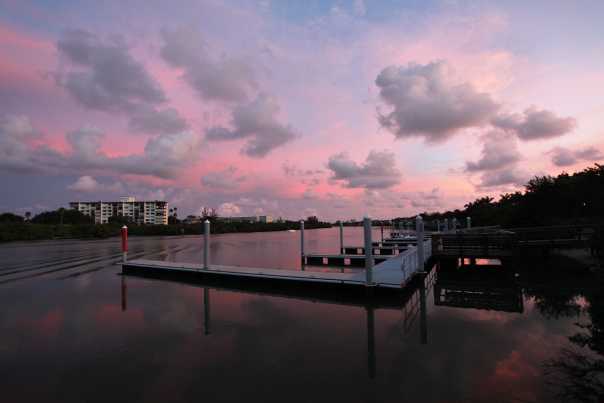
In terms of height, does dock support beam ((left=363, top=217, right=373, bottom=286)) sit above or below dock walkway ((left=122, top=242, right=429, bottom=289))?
above

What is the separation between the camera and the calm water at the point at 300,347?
163 inches

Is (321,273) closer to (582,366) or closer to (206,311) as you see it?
(206,311)

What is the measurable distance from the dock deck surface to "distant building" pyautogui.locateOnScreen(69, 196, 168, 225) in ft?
425

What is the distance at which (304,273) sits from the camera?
34.6 ft

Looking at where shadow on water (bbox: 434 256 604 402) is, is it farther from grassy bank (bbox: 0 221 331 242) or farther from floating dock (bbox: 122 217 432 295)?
grassy bank (bbox: 0 221 331 242)

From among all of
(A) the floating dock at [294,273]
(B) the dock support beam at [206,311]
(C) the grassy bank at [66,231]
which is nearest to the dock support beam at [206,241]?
(A) the floating dock at [294,273]

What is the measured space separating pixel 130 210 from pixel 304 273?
143981mm

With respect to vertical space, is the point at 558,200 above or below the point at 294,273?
above

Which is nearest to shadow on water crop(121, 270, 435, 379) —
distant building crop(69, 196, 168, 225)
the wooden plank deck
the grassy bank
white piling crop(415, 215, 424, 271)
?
white piling crop(415, 215, 424, 271)

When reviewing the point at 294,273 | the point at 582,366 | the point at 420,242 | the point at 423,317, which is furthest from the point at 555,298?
the point at 294,273

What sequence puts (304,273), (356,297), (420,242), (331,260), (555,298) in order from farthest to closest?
(331,260)
(420,242)
(304,273)
(356,297)
(555,298)

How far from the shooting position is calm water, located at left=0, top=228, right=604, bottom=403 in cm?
415

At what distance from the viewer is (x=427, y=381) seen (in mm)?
4367

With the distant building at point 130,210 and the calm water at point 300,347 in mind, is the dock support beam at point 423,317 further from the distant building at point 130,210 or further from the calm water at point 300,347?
the distant building at point 130,210
